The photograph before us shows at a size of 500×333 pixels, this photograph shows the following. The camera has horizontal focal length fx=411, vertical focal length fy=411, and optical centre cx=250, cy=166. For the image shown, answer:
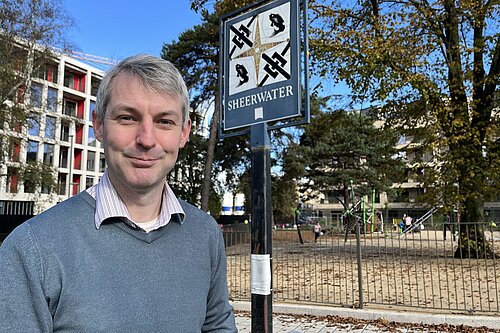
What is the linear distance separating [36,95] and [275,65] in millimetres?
22850

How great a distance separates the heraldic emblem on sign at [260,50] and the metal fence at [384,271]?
548 cm

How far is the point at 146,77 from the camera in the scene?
1.34 metres

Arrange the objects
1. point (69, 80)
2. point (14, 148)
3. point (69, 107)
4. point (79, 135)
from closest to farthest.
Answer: point (14, 148) < point (69, 80) < point (69, 107) < point (79, 135)

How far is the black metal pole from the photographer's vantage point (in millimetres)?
2783

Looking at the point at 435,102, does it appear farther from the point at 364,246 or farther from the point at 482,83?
the point at 364,246

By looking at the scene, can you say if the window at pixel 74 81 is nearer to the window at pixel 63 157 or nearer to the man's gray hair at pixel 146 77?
the window at pixel 63 157

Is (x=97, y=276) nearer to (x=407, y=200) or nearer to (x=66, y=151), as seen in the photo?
(x=407, y=200)

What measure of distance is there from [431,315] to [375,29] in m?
9.97

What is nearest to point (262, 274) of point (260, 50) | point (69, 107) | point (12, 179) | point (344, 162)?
point (260, 50)

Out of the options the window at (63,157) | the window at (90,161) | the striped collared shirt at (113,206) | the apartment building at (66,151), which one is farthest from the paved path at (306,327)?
the window at (90,161)

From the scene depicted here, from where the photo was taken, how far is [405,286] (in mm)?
8883

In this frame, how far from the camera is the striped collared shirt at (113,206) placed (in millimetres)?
1278

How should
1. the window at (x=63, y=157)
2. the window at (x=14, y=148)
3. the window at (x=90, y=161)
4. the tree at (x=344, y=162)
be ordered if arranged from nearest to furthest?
the window at (x=14, y=148)
the tree at (x=344, y=162)
the window at (x=63, y=157)
the window at (x=90, y=161)

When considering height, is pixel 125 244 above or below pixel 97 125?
below
